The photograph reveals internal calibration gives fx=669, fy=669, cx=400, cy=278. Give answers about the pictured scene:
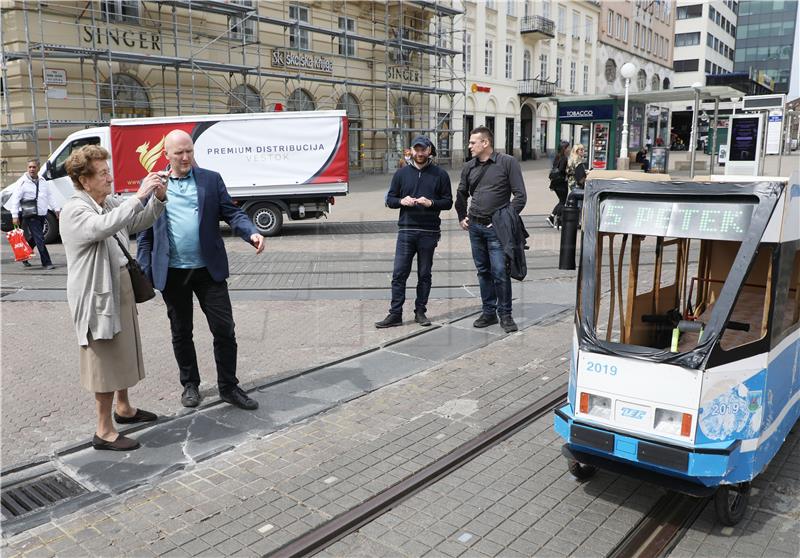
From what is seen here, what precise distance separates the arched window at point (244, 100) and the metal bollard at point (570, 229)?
2440cm

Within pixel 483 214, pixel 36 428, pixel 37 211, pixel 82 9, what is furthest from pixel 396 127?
pixel 36 428

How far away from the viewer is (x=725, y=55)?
315ft

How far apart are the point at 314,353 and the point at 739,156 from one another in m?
15.2

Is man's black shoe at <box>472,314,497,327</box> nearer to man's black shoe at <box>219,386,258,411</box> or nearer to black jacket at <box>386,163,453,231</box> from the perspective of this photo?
black jacket at <box>386,163,453,231</box>

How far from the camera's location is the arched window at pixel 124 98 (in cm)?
2323

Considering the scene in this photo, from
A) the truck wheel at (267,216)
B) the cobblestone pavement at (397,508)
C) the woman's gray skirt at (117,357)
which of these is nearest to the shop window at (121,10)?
the truck wheel at (267,216)

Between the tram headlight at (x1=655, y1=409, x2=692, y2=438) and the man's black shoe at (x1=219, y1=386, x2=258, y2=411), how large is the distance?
9.78 feet

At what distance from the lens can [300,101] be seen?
30.8 m

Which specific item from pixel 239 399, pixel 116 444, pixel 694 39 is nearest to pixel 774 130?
pixel 239 399

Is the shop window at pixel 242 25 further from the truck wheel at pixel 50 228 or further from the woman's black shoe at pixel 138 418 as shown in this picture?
the woman's black shoe at pixel 138 418

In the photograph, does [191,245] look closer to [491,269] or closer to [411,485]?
[411,485]

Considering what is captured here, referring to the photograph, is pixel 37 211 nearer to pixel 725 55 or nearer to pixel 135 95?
pixel 135 95

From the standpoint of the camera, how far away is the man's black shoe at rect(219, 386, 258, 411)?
5.11 m

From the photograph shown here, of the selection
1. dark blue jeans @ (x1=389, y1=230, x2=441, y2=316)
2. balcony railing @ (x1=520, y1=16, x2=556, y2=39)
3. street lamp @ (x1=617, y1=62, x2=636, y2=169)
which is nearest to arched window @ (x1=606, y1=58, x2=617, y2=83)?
balcony railing @ (x1=520, y1=16, x2=556, y2=39)
